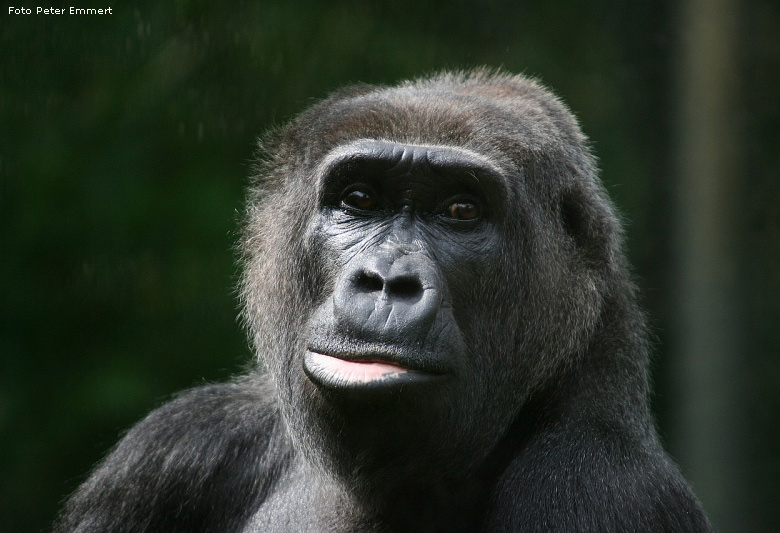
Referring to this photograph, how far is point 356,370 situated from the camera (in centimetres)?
402

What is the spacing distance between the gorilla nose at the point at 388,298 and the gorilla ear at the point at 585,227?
3.37 ft

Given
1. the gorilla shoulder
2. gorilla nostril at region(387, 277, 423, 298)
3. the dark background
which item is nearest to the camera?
gorilla nostril at region(387, 277, 423, 298)

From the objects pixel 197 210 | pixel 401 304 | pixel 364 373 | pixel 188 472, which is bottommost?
pixel 188 472

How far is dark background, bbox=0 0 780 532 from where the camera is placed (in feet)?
27.9

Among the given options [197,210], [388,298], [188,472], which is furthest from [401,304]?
[197,210]

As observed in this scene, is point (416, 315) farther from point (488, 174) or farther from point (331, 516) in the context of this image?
point (331, 516)

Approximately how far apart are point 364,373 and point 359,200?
36.2 inches

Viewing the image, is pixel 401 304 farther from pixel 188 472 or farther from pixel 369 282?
pixel 188 472

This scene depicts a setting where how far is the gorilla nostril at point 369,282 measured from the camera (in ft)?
13.4

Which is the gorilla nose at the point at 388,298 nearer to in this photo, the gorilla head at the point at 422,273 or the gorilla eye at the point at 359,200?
the gorilla head at the point at 422,273

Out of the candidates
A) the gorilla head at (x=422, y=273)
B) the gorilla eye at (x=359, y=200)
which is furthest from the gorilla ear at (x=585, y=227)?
the gorilla eye at (x=359, y=200)

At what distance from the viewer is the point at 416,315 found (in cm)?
400

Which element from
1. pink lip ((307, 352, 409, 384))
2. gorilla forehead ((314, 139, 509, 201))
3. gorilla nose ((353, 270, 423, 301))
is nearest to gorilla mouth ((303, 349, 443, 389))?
pink lip ((307, 352, 409, 384))

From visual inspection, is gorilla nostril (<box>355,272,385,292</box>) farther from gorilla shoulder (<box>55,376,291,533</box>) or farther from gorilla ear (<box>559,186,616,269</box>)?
gorilla shoulder (<box>55,376,291,533</box>)
